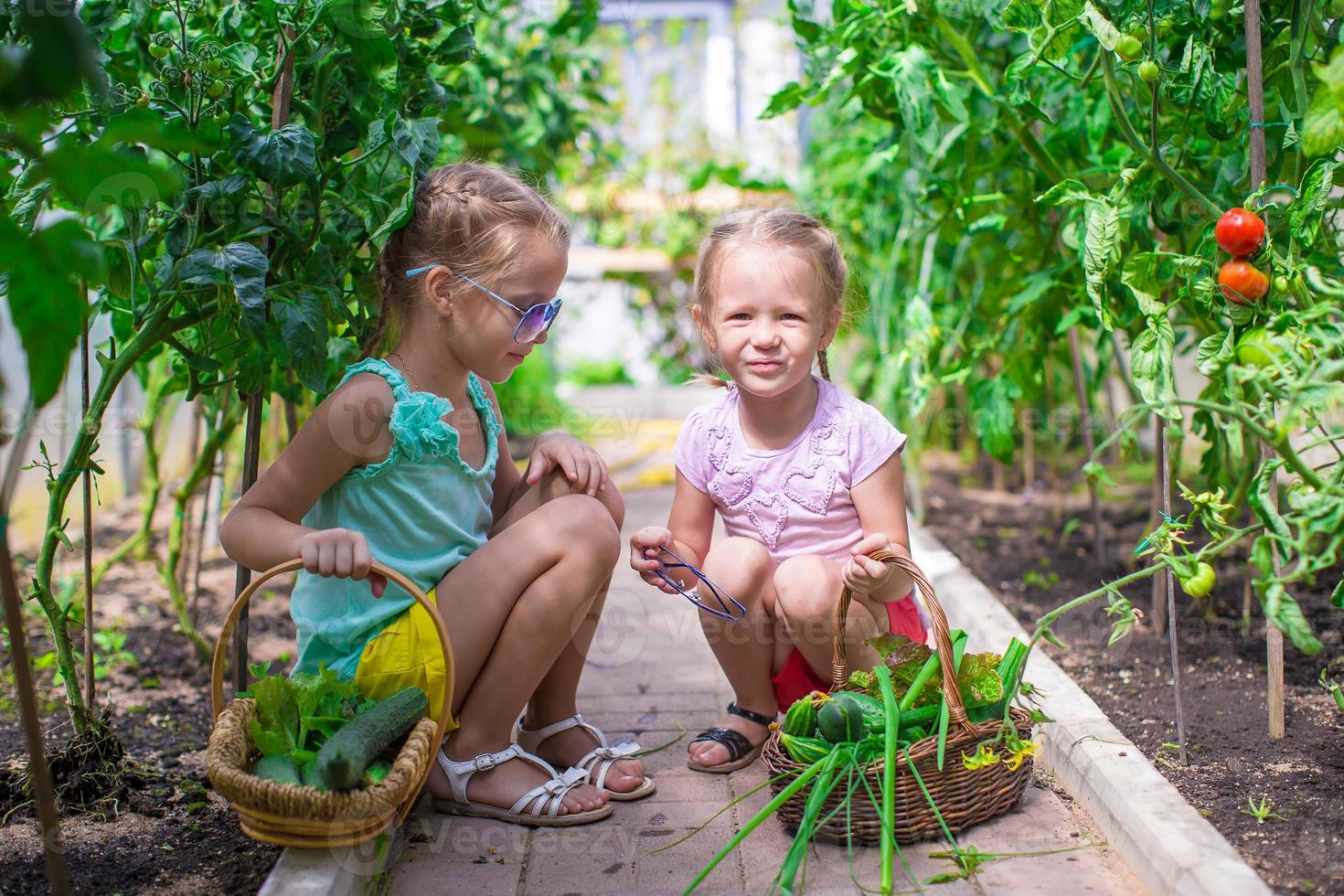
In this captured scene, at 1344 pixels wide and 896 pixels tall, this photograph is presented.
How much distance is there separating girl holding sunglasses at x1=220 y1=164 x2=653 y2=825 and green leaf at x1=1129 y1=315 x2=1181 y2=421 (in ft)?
3.02

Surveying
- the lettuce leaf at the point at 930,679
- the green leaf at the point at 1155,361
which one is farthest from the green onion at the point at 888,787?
the green leaf at the point at 1155,361

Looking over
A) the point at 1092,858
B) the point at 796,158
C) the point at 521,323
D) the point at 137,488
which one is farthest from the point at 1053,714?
the point at 796,158

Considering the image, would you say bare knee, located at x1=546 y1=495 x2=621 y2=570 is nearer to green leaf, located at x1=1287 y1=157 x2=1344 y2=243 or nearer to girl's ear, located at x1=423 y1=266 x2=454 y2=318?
girl's ear, located at x1=423 y1=266 x2=454 y2=318

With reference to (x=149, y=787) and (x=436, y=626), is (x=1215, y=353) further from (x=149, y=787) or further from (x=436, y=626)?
(x=149, y=787)

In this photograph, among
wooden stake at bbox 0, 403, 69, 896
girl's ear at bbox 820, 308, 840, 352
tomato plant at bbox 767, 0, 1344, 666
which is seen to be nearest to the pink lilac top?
girl's ear at bbox 820, 308, 840, 352

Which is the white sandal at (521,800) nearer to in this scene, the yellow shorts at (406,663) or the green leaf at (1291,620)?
the yellow shorts at (406,663)

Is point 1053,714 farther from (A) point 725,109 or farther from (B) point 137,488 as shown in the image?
(A) point 725,109

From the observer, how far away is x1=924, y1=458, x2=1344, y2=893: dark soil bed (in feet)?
5.32

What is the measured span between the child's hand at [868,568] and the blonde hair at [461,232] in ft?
2.53

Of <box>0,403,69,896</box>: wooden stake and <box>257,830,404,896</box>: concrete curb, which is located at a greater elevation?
<box>0,403,69,896</box>: wooden stake

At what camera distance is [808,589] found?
2006 millimetres

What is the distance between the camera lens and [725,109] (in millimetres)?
9086

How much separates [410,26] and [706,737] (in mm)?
1431

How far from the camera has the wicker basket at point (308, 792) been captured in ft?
4.85
